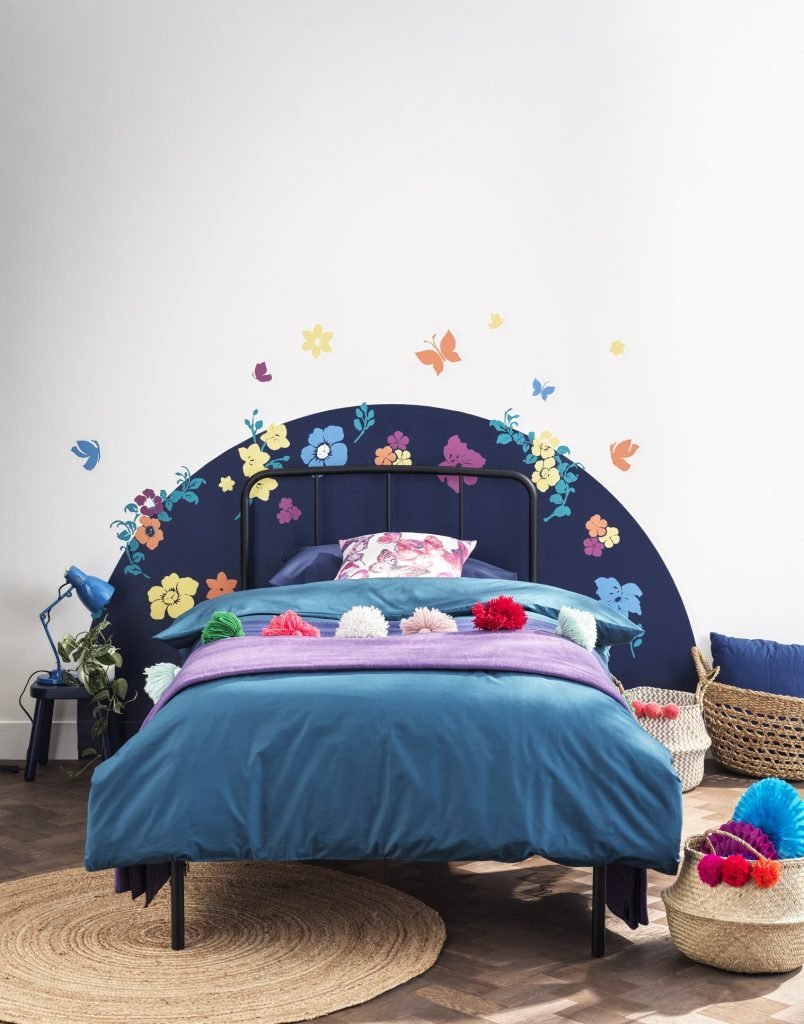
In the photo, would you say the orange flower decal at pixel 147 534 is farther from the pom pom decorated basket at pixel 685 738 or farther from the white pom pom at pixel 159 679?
the pom pom decorated basket at pixel 685 738

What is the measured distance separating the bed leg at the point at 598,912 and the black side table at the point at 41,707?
7.40 feet

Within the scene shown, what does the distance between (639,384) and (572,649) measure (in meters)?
1.83

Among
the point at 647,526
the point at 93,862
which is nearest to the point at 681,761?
the point at 647,526

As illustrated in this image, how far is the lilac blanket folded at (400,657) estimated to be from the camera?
97.3 inches

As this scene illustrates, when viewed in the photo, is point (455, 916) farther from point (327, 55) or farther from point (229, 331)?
point (327, 55)

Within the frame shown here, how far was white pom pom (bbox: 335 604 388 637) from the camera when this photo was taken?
9.59 ft

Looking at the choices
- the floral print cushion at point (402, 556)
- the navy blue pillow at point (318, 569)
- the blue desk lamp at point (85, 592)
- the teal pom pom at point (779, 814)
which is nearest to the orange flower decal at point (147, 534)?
the blue desk lamp at point (85, 592)

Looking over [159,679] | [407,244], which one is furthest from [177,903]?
[407,244]

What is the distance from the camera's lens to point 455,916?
257cm

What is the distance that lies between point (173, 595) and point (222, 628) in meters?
1.27

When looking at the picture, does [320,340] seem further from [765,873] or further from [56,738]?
[765,873]

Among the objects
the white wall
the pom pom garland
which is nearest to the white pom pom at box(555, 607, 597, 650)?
the pom pom garland

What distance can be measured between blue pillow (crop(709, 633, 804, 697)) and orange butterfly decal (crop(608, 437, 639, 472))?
0.73m

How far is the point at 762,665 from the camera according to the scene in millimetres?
4145
